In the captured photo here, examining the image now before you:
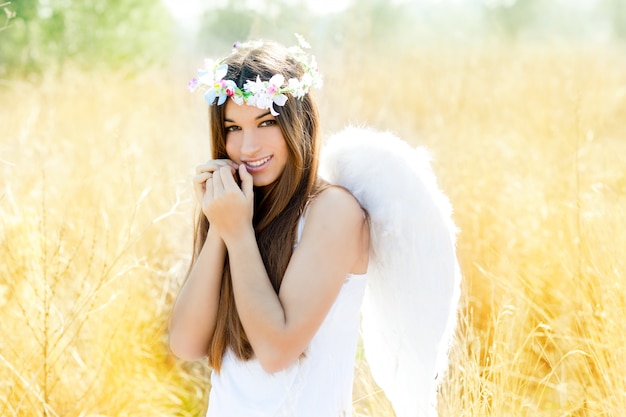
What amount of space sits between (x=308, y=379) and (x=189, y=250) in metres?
1.84

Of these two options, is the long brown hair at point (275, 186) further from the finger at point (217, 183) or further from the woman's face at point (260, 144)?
the finger at point (217, 183)

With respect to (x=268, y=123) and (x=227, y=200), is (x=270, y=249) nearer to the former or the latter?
(x=227, y=200)

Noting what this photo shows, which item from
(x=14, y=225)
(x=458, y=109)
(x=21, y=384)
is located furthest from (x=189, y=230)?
(x=458, y=109)

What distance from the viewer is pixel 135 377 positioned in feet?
→ 8.32

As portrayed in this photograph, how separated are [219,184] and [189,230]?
181 centimetres

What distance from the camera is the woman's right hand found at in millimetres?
1631

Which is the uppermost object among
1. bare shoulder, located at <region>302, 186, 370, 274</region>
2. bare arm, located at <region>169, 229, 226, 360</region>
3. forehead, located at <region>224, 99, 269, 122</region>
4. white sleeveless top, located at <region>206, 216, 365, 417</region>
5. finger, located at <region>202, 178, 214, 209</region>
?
forehead, located at <region>224, 99, 269, 122</region>

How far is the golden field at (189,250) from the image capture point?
2.10 metres

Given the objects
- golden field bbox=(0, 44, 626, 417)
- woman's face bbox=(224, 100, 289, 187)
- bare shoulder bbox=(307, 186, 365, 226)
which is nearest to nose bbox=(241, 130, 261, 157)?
woman's face bbox=(224, 100, 289, 187)

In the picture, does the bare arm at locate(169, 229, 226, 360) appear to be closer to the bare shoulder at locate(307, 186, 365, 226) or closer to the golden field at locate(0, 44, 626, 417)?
the bare shoulder at locate(307, 186, 365, 226)

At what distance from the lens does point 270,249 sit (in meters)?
1.62

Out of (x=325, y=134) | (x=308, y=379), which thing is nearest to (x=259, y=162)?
(x=308, y=379)

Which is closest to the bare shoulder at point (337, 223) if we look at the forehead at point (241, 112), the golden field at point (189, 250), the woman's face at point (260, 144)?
the woman's face at point (260, 144)

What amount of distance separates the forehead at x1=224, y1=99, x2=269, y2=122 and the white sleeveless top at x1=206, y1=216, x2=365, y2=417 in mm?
255
